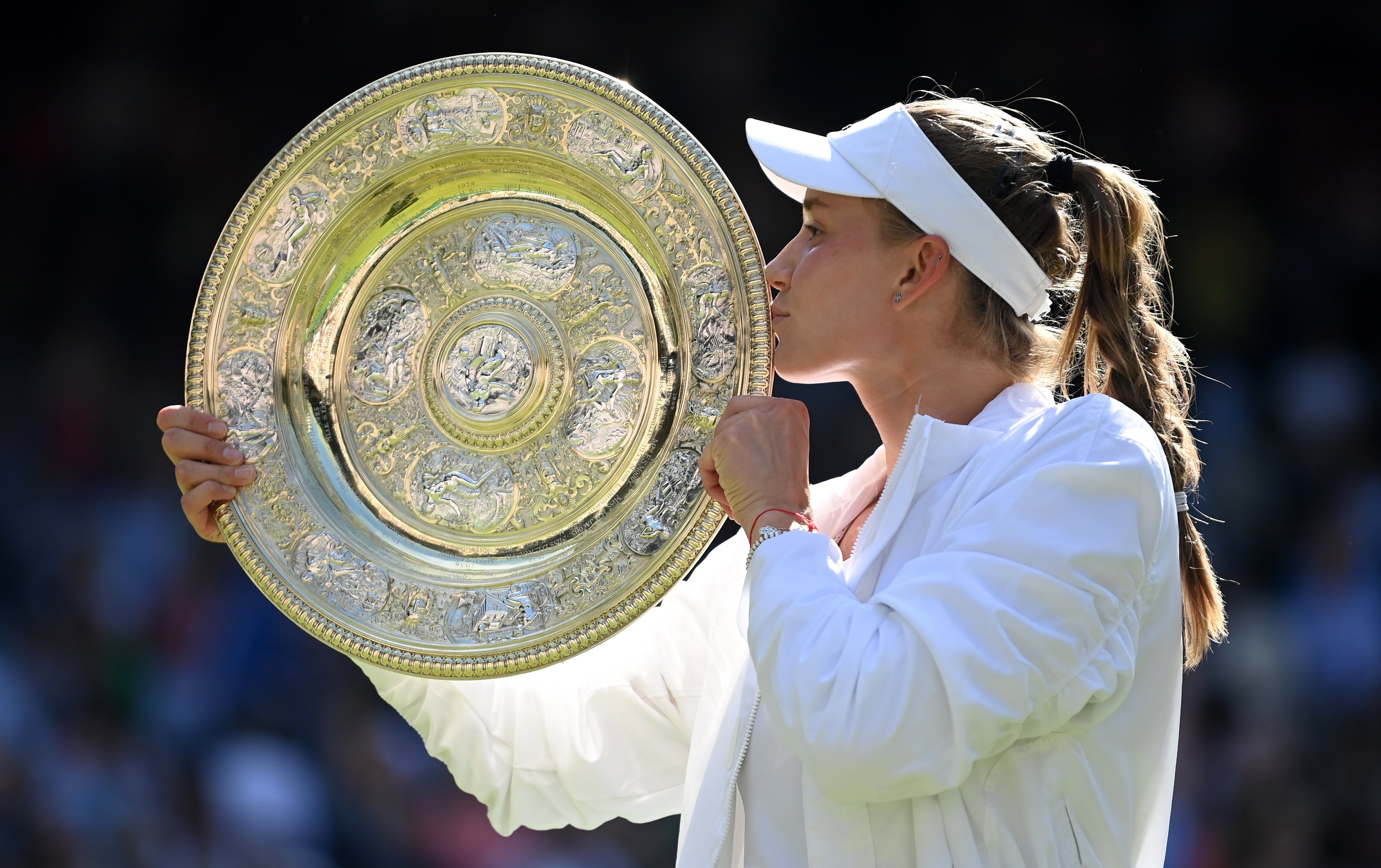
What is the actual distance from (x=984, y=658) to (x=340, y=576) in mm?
886

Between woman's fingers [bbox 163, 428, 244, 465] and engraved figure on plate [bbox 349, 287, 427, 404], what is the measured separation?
0.64 ft

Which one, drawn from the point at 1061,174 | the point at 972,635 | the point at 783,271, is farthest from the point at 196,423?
the point at 1061,174

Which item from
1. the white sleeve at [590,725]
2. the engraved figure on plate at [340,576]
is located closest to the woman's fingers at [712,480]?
the white sleeve at [590,725]

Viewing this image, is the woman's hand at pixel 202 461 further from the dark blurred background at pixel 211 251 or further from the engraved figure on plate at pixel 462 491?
the dark blurred background at pixel 211 251

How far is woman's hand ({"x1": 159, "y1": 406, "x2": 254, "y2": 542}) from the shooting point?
169cm

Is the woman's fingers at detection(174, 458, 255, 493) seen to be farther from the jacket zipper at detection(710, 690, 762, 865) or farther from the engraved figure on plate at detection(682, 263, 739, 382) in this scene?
the jacket zipper at detection(710, 690, 762, 865)

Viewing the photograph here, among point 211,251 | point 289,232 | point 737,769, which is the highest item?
point 211,251

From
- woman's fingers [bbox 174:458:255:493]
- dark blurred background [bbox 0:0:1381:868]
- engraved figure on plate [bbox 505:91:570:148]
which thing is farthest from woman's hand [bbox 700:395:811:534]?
dark blurred background [bbox 0:0:1381:868]

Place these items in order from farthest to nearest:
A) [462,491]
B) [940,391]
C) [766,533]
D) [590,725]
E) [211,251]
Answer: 1. [211,251]
2. [590,725]
3. [462,491]
4. [940,391]
5. [766,533]

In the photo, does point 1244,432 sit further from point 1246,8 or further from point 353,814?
point 353,814

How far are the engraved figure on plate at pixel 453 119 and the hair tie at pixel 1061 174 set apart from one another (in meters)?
0.75

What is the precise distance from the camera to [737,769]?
1.50m

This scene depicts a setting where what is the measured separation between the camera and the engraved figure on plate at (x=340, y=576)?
167 centimetres

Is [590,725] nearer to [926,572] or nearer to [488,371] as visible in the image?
[488,371]
